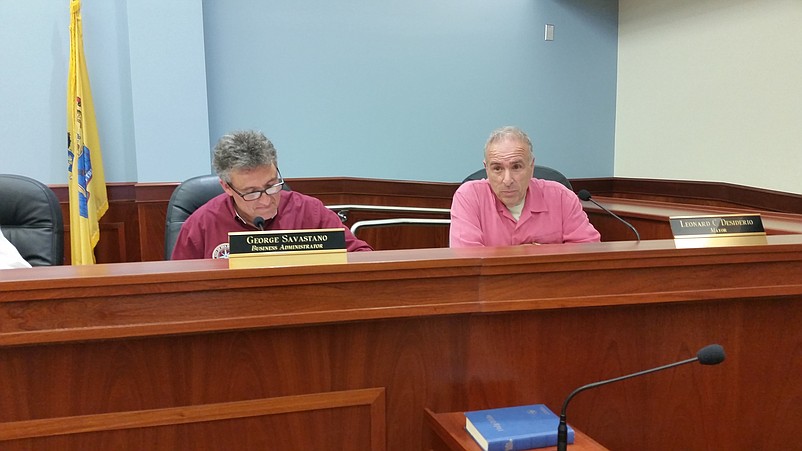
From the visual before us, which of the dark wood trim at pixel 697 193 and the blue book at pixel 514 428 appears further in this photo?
the dark wood trim at pixel 697 193

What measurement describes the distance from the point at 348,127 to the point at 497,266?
288 centimetres

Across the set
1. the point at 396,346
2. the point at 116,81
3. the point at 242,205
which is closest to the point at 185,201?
the point at 242,205

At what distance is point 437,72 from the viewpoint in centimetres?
399

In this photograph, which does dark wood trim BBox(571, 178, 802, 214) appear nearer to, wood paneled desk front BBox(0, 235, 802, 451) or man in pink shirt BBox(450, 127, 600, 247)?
man in pink shirt BBox(450, 127, 600, 247)

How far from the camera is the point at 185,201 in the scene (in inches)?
78.8

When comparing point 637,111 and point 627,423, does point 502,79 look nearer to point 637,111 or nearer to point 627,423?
point 637,111

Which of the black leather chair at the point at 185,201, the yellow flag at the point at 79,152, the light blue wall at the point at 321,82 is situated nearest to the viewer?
the black leather chair at the point at 185,201

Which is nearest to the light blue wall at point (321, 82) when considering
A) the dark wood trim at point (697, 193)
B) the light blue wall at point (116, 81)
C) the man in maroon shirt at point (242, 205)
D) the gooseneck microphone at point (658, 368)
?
the light blue wall at point (116, 81)

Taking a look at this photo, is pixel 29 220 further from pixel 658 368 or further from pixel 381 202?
pixel 381 202

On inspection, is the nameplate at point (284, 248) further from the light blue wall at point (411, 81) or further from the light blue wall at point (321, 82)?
the light blue wall at point (411, 81)

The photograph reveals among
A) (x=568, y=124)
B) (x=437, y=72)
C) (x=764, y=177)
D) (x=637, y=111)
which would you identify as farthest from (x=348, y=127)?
(x=764, y=177)

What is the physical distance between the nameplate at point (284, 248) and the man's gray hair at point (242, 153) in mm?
659

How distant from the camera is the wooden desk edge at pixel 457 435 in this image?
977 mm

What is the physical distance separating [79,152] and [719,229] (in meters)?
3.05
